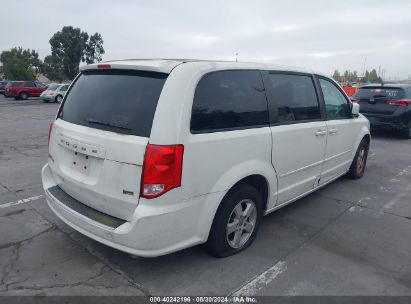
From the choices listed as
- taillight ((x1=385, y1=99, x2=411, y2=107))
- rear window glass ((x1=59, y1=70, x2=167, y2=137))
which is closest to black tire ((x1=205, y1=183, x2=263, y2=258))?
rear window glass ((x1=59, y1=70, x2=167, y2=137))

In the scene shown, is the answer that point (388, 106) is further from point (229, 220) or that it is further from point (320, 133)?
point (229, 220)

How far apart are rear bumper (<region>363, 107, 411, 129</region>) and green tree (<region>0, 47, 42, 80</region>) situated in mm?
66742

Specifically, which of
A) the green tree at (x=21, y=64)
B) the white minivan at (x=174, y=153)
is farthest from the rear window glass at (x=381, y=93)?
the green tree at (x=21, y=64)

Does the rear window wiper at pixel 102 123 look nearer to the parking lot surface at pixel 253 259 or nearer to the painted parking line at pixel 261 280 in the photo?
the parking lot surface at pixel 253 259

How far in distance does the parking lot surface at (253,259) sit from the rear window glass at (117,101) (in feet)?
4.13

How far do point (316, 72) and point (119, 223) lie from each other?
322 cm

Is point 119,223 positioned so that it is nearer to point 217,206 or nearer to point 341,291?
point 217,206

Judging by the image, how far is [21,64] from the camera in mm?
63406

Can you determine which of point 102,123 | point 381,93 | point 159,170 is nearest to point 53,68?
point 381,93

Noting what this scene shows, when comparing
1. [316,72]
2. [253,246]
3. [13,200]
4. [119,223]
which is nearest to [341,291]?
[253,246]

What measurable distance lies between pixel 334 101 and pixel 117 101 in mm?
3129

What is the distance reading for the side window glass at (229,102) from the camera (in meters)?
2.81

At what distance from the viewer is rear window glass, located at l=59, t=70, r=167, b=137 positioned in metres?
2.66

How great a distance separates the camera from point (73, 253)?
3285 mm
